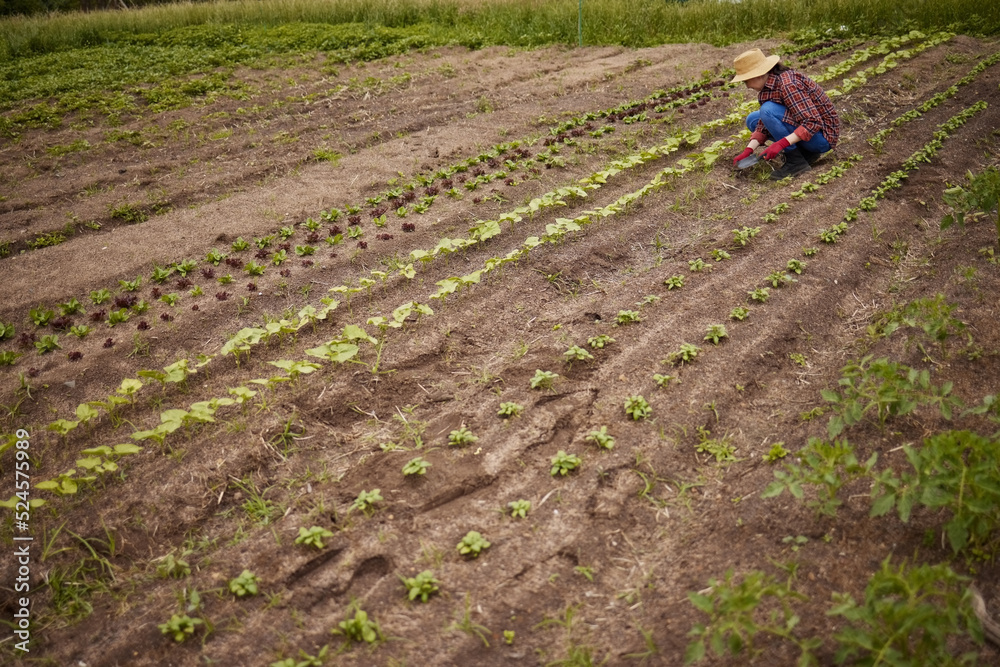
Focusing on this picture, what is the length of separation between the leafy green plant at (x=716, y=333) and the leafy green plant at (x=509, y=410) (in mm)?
1262

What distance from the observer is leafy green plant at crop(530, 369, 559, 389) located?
3.88 m

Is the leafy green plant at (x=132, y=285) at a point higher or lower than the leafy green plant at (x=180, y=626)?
higher

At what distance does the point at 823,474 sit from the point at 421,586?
65.7 inches

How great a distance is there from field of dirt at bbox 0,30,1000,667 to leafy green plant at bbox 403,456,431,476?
0.06m

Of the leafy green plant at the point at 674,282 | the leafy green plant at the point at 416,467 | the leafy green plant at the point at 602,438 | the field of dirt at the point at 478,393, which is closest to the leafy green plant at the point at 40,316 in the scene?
the field of dirt at the point at 478,393

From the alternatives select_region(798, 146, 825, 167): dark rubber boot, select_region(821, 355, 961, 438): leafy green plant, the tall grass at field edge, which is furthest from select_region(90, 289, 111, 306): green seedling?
the tall grass at field edge

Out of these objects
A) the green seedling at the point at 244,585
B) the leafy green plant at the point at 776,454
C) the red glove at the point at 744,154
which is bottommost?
the green seedling at the point at 244,585

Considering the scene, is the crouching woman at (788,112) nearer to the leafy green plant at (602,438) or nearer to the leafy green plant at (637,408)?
the leafy green plant at (637,408)

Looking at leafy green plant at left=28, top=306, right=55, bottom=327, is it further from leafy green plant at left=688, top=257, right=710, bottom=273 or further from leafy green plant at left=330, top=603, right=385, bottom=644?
leafy green plant at left=688, top=257, right=710, bottom=273

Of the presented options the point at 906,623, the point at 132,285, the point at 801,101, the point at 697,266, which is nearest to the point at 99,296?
the point at 132,285

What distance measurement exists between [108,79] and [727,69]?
982cm

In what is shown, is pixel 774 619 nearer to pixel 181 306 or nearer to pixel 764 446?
pixel 764 446

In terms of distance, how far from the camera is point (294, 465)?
140 inches

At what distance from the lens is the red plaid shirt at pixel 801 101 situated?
601cm
